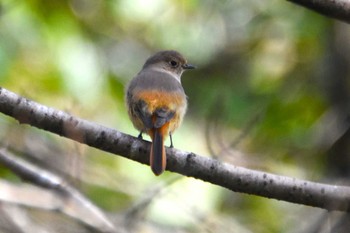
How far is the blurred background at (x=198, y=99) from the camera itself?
17.0 feet

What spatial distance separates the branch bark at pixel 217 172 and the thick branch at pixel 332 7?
0.76 m

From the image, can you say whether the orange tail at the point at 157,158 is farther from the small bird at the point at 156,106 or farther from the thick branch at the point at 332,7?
the thick branch at the point at 332,7

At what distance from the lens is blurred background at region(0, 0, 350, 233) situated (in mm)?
5188

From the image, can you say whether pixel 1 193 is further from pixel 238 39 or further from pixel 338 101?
pixel 238 39

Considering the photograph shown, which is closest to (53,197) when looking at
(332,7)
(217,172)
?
(217,172)

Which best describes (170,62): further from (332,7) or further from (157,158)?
(332,7)

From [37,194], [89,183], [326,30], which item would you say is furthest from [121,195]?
[326,30]

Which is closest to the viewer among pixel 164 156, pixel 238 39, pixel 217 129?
pixel 164 156

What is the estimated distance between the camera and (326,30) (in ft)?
19.9

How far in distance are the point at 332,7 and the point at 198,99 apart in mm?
3100

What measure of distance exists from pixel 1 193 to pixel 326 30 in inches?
102

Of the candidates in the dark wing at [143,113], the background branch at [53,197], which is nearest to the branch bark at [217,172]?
the background branch at [53,197]

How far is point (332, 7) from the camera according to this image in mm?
3947

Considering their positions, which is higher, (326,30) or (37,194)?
(326,30)
